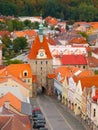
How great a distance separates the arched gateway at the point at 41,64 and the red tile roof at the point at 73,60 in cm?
944

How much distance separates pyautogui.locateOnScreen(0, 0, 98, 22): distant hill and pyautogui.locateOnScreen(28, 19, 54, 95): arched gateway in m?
91.0

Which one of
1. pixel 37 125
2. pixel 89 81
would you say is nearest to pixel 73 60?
pixel 89 81

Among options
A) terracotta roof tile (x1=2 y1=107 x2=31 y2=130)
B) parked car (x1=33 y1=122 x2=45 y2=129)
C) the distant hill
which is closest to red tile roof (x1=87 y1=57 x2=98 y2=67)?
parked car (x1=33 y1=122 x2=45 y2=129)

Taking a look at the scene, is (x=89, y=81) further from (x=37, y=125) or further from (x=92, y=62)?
(x=92, y=62)

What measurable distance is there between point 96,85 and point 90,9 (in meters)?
106

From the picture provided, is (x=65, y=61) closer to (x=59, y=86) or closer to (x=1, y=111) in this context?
(x=59, y=86)

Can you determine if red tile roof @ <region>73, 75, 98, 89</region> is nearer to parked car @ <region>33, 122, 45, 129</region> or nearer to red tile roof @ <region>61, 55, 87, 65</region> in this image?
parked car @ <region>33, 122, 45, 129</region>

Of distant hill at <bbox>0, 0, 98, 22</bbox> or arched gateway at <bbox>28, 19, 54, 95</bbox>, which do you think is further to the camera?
distant hill at <bbox>0, 0, 98, 22</bbox>

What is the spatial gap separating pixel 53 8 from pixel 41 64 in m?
100

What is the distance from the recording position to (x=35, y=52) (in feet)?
239

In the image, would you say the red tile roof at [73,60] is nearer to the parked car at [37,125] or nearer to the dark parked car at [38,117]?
the dark parked car at [38,117]

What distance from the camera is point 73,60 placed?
82.9 m

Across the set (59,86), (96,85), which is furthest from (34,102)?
(96,85)

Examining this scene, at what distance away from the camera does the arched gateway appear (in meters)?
72.7
